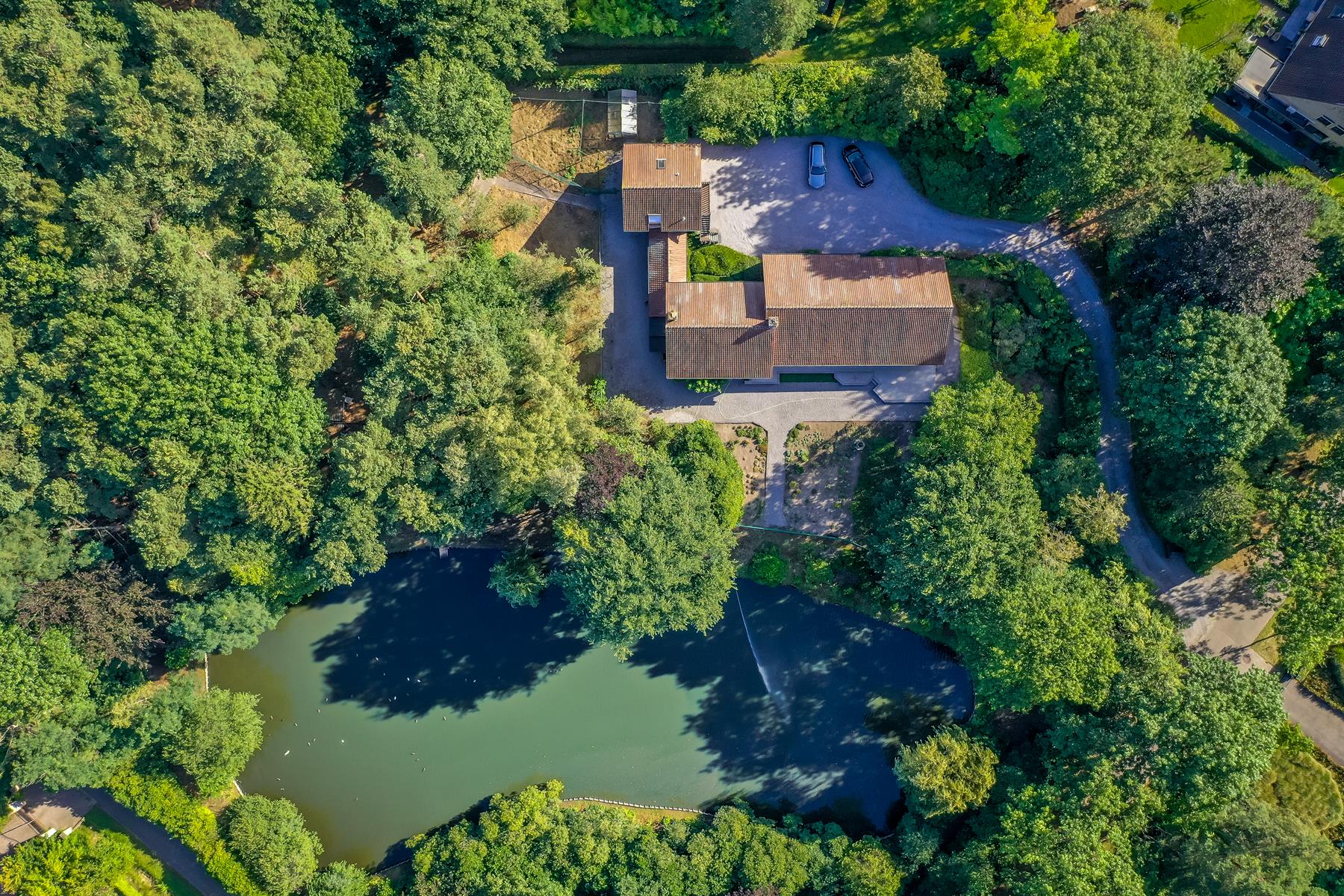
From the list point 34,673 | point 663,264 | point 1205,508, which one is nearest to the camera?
point 1205,508

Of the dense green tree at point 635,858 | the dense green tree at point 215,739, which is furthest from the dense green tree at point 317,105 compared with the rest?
the dense green tree at point 635,858

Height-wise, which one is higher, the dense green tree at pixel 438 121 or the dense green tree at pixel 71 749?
the dense green tree at pixel 438 121

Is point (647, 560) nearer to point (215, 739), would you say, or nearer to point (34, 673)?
point (215, 739)

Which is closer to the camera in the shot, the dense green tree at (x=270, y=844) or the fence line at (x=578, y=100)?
the dense green tree at (x=270, y=844)

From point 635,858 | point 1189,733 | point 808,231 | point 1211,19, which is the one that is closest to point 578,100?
point 808,231

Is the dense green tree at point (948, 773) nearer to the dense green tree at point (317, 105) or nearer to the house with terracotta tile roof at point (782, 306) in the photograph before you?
the house with terracotta tile roof at point (782, 306)

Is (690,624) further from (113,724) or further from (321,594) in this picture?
(113,724)

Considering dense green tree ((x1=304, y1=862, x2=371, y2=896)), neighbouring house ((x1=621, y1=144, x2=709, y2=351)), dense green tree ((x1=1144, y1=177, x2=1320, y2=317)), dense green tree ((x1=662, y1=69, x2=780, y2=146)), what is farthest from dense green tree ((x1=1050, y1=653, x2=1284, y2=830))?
dense green tree ((x1=304, y1=862, x2=371, y2=896))
